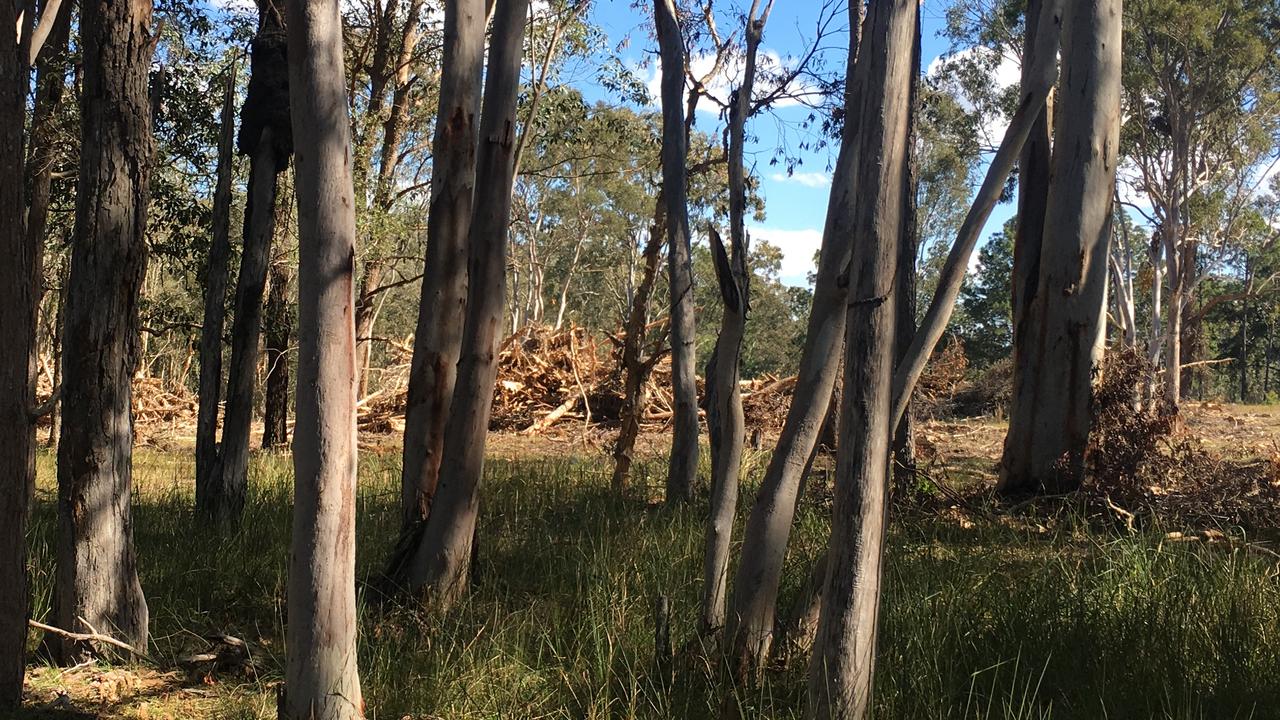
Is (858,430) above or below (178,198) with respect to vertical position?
below

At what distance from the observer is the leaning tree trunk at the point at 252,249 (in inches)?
232

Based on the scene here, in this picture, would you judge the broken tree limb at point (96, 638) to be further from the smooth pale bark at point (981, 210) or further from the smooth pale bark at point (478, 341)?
the smooth pale bark at point (981, 210)

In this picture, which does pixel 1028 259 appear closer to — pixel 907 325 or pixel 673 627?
pixel 907 325

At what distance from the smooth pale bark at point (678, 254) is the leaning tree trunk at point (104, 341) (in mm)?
3058

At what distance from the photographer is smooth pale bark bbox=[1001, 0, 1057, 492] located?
7.92 meters

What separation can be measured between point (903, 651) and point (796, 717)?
0.73 meters

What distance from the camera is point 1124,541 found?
17.2ft

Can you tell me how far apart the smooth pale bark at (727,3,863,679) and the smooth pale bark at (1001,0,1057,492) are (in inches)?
189

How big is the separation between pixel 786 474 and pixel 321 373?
69.8 inches

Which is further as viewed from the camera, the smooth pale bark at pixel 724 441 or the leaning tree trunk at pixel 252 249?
the leaning tree trunk at pixel 252 249

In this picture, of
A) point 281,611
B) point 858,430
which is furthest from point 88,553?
point 858,430

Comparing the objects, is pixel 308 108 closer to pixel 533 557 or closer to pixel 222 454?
pixel 533 557

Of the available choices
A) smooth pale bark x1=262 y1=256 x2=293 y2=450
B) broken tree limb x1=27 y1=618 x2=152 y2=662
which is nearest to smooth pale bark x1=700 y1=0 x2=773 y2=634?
broken tree limb x1=27 y1=618 x2=152 y2=662

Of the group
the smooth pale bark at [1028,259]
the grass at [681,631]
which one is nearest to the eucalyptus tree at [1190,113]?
the smooth pale bark at [1028,259]
